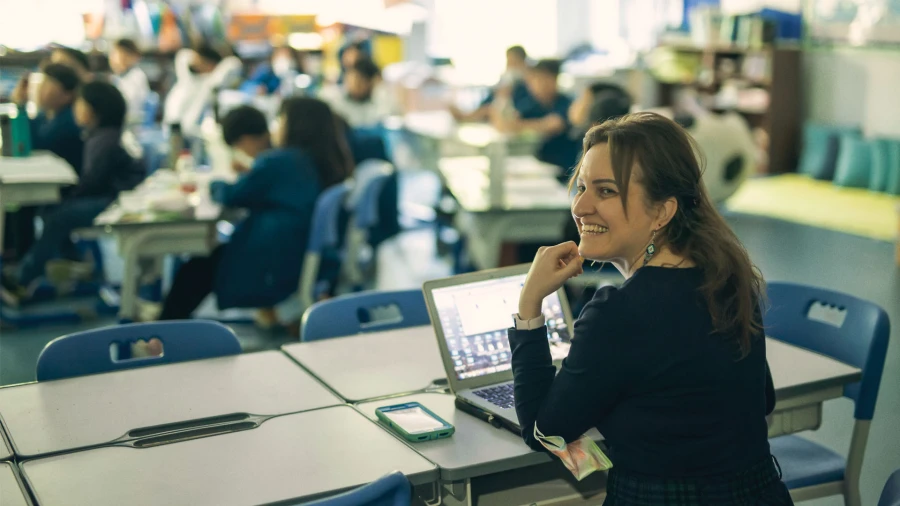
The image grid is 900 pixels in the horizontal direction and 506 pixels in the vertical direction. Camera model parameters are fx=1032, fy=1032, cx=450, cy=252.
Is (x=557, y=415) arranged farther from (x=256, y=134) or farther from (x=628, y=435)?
(x=256, y=134)

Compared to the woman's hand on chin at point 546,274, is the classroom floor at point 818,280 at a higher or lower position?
lower

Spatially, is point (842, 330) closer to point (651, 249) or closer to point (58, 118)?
point (651, 249)

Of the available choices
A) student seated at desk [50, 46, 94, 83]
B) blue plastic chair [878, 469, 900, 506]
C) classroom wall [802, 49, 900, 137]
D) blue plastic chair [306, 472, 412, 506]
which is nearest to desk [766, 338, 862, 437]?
blue plastic chair [878, 469, 900, 506]

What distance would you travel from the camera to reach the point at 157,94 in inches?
398

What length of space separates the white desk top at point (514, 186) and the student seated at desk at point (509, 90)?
4.37 ft

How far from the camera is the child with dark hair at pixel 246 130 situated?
15.0 feet

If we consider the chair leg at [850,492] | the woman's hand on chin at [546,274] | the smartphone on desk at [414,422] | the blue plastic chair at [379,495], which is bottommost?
the chair leg at [850,492]

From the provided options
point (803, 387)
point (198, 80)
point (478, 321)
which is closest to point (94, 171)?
point (198, 80)

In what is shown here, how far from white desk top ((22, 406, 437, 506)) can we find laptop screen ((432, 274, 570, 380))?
0.25m

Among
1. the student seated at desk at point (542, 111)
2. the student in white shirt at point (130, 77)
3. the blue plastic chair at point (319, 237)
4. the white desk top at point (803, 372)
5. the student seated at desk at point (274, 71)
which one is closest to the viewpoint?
the white desk top at point (803, 372)

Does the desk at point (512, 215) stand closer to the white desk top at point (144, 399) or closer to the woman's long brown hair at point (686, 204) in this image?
the white desk top at point (144, 399)

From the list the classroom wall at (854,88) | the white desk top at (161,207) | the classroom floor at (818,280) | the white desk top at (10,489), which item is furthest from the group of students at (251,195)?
the classroom wall at (854,88)

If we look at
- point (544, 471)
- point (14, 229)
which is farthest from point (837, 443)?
point (14, 229)

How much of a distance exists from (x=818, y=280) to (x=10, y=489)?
16.0 ft
